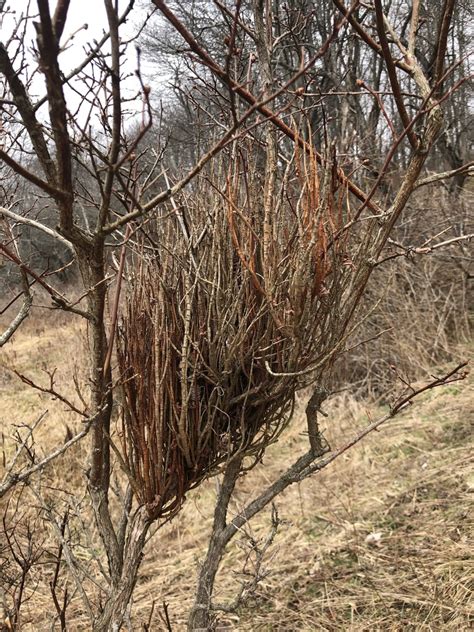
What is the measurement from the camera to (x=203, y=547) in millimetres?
3920

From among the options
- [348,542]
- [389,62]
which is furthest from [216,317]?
[348,542]

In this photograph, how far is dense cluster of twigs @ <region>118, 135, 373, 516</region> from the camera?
1.58 metres

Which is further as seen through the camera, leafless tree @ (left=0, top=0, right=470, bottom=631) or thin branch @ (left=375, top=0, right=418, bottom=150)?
leafless tree @ (left=0, top=0, right=470, bottom=631)

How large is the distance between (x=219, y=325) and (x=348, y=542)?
224cm

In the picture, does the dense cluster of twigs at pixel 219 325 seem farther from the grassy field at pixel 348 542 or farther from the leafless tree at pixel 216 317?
the grassy field at pixel 348 542

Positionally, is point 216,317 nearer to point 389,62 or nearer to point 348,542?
point 389,62

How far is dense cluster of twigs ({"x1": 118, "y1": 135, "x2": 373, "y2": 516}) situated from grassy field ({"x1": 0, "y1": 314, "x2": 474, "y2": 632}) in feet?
1.14

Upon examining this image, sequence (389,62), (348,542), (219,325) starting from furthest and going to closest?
(348,542)
(219,325)
(389,62)

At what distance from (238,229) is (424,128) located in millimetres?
602

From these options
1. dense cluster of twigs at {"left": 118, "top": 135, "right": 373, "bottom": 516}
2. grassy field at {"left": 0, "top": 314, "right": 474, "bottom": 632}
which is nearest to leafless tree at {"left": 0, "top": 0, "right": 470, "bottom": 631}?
dense cluster of twigs at {"left": 118, "top": 135, "right": 373, "bottom": 516}

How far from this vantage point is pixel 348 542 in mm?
3258

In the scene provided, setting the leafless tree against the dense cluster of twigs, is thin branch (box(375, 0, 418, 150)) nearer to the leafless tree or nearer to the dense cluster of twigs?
the leafless tree

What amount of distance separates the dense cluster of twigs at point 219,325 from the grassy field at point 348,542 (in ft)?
1.14

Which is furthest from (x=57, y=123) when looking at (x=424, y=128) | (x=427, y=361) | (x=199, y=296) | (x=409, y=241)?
(x=409, y=241)
